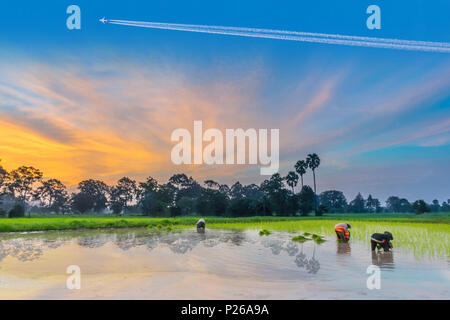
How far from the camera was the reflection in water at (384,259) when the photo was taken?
1166 cm

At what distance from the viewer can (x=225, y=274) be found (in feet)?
33.7

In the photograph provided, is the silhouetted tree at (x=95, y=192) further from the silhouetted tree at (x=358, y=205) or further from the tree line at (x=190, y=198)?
the silhouetted tree at (x=358, y=205)

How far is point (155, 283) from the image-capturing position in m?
8.98

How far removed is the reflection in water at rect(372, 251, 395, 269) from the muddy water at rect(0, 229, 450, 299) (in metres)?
0.04

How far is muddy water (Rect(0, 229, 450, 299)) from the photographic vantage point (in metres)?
7.91

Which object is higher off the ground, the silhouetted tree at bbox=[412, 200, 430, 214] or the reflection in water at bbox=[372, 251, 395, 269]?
the reflection in water at bbox=[372, 251, 395, 269]

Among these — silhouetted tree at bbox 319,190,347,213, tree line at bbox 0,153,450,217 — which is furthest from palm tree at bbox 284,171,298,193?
silhouetted tree at bbox 319,190,347,213

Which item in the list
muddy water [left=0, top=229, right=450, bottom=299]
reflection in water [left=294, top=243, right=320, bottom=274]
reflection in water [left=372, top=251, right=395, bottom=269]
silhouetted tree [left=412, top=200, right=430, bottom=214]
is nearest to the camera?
muddy water [left=0, top=229, right=450, bottom=299]

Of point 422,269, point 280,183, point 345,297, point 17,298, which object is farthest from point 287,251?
point 280,183

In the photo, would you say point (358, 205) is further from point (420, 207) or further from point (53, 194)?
point (53, 194)

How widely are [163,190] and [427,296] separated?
271 ft

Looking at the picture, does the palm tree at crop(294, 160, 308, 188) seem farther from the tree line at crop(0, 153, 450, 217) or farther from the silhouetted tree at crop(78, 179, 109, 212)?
the silhouetted tree at crop(78, 179, 109, 212)

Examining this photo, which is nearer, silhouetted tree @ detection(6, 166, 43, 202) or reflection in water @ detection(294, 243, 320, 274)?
reflection in water @ detection(294, 243, 320, 274)
